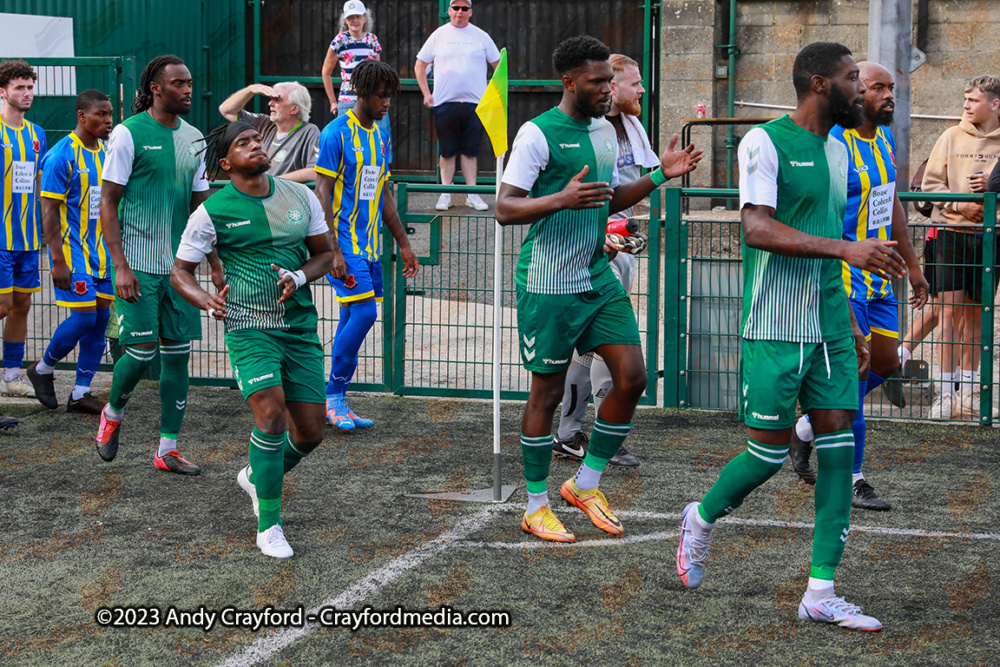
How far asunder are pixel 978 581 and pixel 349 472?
3471mm

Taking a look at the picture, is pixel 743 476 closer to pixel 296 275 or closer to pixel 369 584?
pixel 369 584

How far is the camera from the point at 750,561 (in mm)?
5398

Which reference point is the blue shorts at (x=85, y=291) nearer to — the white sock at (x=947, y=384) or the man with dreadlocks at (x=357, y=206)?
the man with dreadlocks at (x=357, y=206)

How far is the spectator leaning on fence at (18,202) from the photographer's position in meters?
8.62

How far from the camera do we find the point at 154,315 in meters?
6.83

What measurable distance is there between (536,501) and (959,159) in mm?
4843

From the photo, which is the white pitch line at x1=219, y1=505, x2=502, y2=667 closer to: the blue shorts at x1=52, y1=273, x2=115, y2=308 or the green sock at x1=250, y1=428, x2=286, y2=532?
the green sock at x1=250, y1=428, x2=286, y2=532

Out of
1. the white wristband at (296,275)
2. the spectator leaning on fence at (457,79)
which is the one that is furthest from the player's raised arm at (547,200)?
the spectator leaning on fence at (457,79)

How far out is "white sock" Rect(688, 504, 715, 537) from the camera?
482 centimetres

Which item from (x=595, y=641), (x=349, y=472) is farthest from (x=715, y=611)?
(x=349, y=472)

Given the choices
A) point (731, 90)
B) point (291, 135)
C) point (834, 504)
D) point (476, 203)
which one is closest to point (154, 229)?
point (291, 135)

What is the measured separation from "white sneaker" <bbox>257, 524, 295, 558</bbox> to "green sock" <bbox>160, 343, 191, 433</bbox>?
1680 mm

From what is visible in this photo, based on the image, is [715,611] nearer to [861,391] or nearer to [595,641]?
[595,641]

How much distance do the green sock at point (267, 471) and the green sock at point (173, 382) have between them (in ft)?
5.27
